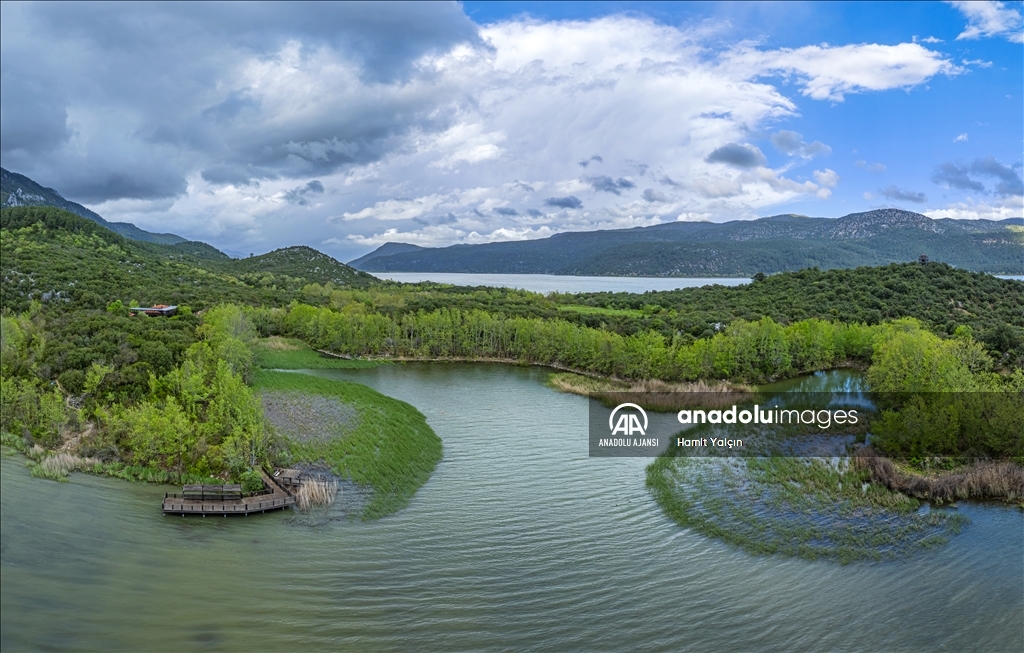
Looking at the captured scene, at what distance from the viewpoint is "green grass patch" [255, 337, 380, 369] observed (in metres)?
51.5

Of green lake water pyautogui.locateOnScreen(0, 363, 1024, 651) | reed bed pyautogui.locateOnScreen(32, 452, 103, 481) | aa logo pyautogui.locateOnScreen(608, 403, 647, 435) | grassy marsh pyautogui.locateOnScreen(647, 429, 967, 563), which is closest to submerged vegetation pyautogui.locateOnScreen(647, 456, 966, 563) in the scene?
grassy marsh pyautogui.locateOnScreen(647, 429, 967, 563)

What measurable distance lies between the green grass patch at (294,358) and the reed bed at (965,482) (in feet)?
140

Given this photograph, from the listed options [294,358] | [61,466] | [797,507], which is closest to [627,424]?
[797,507]

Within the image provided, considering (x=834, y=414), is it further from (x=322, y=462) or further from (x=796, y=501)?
(x=322, y=462)

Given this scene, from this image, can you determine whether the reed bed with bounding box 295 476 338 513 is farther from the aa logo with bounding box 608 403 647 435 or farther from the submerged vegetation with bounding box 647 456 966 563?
the aa logo with bounding box 608 403 647 435

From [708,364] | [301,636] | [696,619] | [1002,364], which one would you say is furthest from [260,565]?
[1002,364]

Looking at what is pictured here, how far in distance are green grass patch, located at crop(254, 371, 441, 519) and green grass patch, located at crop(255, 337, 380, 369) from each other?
17197 millimetres

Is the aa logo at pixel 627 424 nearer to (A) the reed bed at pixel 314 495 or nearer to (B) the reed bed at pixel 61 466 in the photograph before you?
(A) the reed bed at pixel 314 495

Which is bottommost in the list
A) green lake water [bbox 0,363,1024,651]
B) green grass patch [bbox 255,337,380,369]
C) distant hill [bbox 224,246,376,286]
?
green lake water [bbox 0,363,1024,651]

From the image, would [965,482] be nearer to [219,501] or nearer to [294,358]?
[219,501]

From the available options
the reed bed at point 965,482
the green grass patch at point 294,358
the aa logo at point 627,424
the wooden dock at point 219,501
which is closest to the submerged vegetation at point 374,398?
the reed bed at point 965,482

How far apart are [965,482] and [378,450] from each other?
981 inches

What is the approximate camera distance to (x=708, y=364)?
48469 millimetres

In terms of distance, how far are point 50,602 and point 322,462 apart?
1834cm
